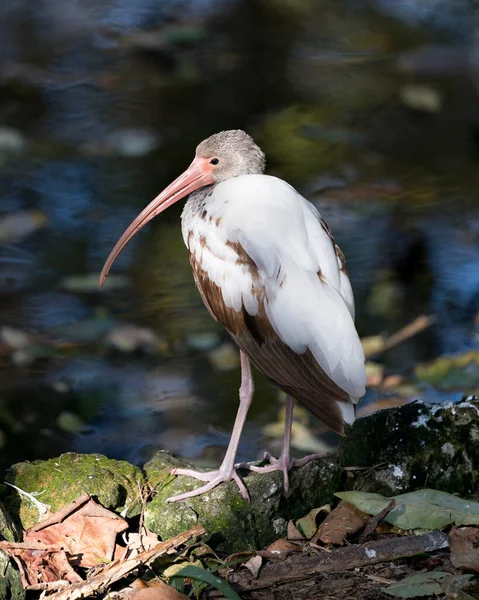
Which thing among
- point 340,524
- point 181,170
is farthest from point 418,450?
point 181,170

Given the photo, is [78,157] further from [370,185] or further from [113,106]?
[370,185]

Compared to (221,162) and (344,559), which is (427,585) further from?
(221,162)

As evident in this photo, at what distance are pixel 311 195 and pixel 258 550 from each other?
13.9 feet

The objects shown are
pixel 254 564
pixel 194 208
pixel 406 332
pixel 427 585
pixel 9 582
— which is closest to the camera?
pixel 427 585

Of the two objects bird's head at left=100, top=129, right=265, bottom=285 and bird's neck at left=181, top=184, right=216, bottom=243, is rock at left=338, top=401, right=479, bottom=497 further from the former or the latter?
bird's head at left=100, top=129, right=265, bottom=285

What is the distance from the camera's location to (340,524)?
3.21 meters

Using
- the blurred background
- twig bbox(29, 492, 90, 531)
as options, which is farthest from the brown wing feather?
the blurred background

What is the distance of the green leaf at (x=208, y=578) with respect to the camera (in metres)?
2.75

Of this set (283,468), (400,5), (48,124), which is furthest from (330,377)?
(400,5)

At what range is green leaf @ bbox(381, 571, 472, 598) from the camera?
266cm

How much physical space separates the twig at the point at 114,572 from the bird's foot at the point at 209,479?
0.35 metres

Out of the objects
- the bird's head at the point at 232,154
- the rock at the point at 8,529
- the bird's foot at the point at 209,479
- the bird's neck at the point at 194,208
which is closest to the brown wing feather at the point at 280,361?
the bird's neck at the point at 194,208

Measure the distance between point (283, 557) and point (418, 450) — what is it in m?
0.73

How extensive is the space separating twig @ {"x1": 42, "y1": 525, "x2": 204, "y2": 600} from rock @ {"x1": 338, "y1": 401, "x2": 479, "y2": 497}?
83 cm
